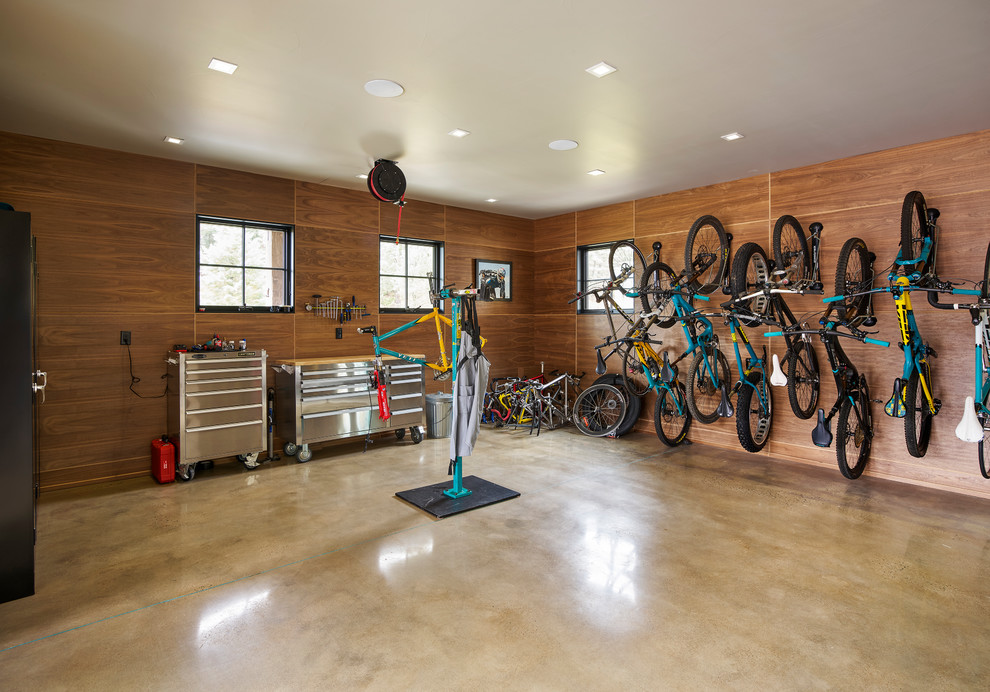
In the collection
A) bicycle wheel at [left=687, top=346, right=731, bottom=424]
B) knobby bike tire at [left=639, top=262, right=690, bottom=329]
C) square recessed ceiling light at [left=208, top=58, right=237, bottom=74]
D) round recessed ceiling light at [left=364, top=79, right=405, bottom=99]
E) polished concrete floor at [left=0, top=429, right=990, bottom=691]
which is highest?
round recessed ceiling light at [left=364, top=79, right=405, bottom=99]

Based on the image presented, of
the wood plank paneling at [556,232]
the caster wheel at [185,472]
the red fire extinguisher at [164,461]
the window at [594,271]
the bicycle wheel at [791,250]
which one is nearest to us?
the red fire extinguisher at [164,461]

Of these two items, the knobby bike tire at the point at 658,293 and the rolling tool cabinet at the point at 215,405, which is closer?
the rolling tool cabinet at the point at 215,405

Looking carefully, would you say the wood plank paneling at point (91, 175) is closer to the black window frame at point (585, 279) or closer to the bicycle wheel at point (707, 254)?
the black window frame at point (585, 279)

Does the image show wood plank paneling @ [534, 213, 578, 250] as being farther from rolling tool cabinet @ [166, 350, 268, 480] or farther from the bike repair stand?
rolling tool cabinet @ [166, 350, 268, 480]

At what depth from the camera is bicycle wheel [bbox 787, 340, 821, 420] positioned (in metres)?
4.50

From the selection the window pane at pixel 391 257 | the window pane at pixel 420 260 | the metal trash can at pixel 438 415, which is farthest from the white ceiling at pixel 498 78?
the metal trash can at pixel 438 415

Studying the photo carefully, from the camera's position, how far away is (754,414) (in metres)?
5.07

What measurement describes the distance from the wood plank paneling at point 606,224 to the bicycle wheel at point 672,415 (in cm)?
211

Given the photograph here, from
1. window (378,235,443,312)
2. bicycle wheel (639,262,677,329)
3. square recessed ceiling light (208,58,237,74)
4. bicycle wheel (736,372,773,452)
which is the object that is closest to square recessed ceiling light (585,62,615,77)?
square recessed ceiling light (208,58,237,74)

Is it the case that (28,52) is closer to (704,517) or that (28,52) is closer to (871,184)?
(704,517)

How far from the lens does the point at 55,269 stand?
13.9ft

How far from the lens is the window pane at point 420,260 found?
6.47 m

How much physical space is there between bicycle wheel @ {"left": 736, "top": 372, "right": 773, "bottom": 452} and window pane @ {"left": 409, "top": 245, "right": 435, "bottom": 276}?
3.90 meters

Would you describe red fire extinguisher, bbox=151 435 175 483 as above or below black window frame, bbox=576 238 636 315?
below
